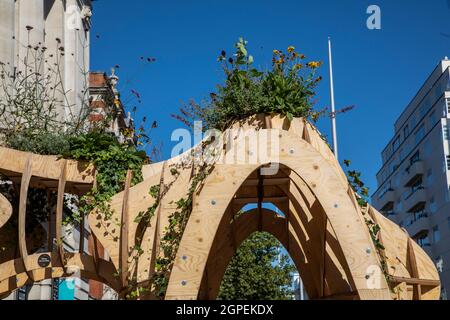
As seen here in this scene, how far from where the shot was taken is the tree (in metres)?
31.7

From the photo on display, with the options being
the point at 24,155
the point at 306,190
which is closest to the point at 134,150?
the point at 24,155

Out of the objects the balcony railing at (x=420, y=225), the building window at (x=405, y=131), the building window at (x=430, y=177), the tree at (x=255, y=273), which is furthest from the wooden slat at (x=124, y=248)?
the building window at (x=405, y=131)

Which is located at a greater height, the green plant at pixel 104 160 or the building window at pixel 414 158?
the building window at pixel 414 158

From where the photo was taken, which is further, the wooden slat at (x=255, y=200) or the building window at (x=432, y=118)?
the building window at (x=432, y=118)

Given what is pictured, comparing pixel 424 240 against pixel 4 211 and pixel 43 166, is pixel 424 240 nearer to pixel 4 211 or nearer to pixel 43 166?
pixel 43 166

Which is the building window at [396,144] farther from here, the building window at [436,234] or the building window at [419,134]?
the building window at [436,234]

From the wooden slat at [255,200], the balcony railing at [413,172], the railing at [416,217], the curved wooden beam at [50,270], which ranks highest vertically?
the balcony railing at [413,172]

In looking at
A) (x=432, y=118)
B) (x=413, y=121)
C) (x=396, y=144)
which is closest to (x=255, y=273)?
(x=432, y=118)

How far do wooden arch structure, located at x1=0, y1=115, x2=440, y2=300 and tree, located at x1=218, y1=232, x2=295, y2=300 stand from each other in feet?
62.9

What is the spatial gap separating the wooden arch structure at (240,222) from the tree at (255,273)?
1917 cm

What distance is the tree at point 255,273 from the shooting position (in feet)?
104

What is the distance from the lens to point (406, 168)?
59125 mm

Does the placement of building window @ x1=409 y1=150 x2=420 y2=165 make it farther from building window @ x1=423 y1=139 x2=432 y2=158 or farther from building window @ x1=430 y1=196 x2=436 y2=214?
building window @ x1=430 y1=196 x2=436 y2=214
